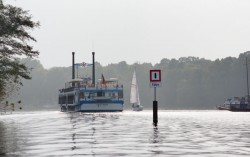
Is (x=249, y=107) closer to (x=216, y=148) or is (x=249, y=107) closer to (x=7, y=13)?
(x=7, y=13)

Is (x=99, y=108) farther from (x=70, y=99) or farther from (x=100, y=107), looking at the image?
(x=70, y=99)

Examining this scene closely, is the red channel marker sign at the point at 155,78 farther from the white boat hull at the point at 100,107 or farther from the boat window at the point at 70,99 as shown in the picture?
the boat window at the point at 70,99

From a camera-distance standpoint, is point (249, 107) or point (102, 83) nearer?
point (102, 83)

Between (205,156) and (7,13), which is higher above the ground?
(7,13)

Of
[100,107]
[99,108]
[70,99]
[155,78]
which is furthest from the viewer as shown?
[70,99]

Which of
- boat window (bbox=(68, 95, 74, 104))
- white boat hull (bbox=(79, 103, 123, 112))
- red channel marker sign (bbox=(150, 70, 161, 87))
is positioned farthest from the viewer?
boat window (bbox=(68, 95, 74, 104))

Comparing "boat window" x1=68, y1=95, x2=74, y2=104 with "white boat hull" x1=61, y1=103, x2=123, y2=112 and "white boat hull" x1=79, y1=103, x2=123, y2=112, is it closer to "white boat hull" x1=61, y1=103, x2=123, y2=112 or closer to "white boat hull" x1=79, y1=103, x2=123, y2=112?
"white boat hull" x1=61, y1=103, x2=123, y2=112

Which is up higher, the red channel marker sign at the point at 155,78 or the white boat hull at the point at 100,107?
the red channel marker sign at the point at 155,78

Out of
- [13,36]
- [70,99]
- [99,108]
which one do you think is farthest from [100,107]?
[13,36]

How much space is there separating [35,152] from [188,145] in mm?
5220

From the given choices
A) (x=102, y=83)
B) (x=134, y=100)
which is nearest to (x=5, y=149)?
(x=102, y=83)

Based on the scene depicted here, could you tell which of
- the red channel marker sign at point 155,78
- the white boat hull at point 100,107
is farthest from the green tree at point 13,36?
the white boat hull at point 100,107

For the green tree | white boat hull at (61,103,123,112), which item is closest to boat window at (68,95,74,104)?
white boat hull at (61,103,123,112)

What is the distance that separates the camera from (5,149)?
16656mm
